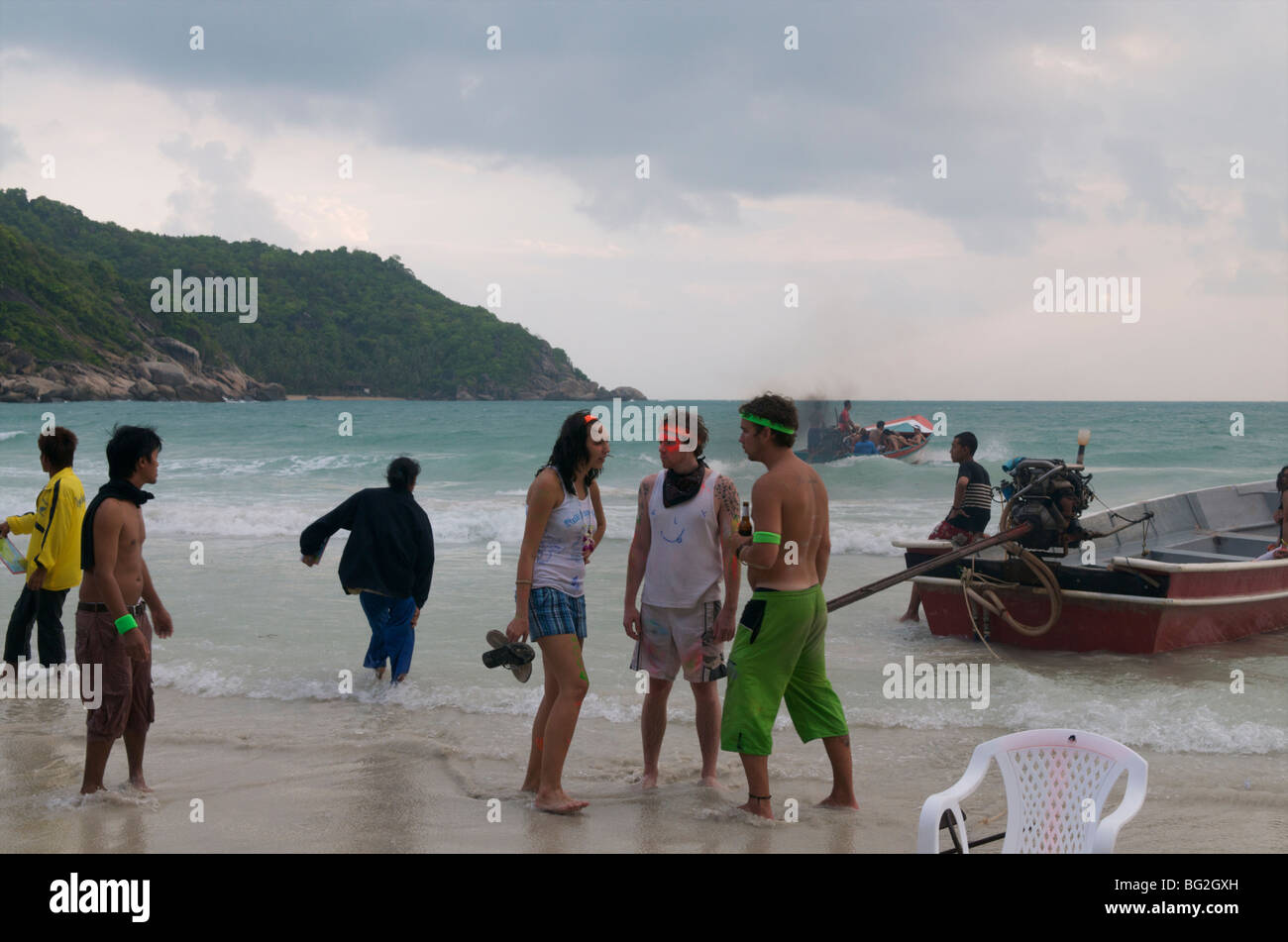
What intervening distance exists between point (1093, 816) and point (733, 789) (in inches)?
89.9

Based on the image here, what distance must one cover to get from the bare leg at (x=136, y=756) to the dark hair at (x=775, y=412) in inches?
126

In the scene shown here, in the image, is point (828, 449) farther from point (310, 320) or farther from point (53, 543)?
point (310, 320)

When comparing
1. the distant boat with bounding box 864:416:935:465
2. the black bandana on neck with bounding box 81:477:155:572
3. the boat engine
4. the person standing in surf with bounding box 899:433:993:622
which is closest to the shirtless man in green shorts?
the black bandana on neck with bounding box 81:477:155:572

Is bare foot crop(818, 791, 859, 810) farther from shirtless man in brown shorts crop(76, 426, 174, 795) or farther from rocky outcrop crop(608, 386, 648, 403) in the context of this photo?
rocky outcrop crop(608, 386, 648, 403)

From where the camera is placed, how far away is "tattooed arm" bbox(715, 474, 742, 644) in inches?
186

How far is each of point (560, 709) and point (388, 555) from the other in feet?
9.35

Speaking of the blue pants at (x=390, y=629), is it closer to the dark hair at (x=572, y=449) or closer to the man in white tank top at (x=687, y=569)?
the man in white tank top at (x=687, y=569)

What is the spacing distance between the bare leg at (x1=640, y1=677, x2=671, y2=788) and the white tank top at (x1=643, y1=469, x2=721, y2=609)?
44cm

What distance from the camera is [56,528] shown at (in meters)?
6.46
